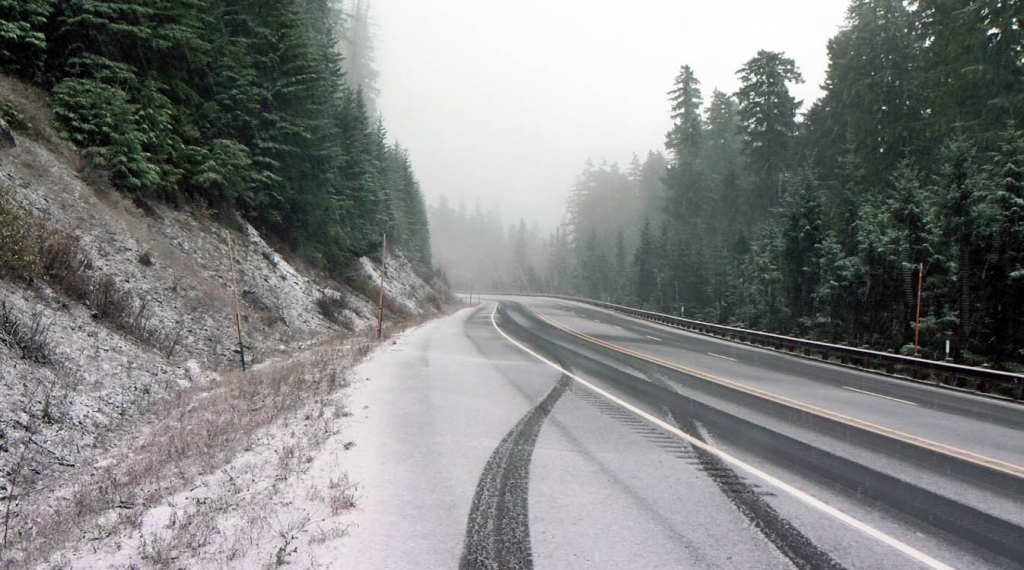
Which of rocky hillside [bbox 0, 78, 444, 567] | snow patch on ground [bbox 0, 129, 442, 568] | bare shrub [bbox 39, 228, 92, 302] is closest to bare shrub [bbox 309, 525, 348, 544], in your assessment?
snow patch on ground [bbox 0, 129, 442, 568]

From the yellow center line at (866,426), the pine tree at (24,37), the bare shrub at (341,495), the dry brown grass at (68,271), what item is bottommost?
the bare shrub at (341,495)

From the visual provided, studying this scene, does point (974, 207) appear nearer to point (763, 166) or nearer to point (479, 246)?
point (763, 166)

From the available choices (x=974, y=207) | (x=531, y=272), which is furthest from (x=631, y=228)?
(x=974, y=207)

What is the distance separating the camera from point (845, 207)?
35281 millimetres

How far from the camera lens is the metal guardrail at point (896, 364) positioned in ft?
45.7

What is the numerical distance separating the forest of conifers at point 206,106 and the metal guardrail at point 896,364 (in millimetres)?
22499

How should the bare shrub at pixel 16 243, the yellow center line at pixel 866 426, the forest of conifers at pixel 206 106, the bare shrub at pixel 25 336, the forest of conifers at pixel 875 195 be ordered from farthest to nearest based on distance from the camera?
the forest of conifers at pixel 875 195 < the forest of conifers at pixel 206 106 < the bare shrub at pixel 16 243 < the bare shrub at pixel 25 336 < the yellow center line at pixel 866 426

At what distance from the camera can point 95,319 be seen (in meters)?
12.5

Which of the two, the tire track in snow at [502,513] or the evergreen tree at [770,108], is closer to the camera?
the tire track in snow at [502,513]

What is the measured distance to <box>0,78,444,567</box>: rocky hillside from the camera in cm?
812

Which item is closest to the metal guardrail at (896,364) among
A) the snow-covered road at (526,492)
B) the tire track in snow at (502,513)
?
the snow-covered road at (526,492)

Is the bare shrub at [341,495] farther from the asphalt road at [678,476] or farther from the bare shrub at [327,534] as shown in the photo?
the bare shrub at [327,534]

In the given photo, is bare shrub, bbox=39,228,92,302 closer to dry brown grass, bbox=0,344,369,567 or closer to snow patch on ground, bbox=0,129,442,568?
snow patch on ground, bbox=0,129,442,568

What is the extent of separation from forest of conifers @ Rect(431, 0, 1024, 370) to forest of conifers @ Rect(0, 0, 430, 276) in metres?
28.8
